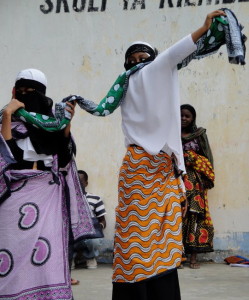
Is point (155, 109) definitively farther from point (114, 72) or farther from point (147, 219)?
point (114, 72)

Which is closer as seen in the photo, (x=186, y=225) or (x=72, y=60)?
(x=186, y=225)

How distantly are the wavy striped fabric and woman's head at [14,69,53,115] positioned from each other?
0.59 m

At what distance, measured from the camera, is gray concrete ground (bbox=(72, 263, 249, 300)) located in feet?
19.5

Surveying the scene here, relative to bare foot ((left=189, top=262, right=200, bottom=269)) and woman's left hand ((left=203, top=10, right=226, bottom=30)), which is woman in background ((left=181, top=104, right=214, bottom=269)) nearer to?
bare foot ((left=189, top=262, right=200, bottom=269))

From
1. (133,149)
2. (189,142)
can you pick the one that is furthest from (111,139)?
(133,149)

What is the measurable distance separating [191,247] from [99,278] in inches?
40.7

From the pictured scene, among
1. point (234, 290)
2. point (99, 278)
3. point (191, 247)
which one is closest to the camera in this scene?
point (234, 290)

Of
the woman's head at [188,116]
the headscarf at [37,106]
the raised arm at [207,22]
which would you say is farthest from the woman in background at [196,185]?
the raised arm at [207,22]

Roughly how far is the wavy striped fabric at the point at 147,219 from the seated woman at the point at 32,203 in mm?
377

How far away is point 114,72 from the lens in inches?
314

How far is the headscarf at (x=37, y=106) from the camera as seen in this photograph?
14.5 feet

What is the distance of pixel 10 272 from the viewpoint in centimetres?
432

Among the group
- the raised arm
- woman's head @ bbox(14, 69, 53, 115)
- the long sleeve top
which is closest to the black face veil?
woman's head @ bbox(14, 69, 53, 115)

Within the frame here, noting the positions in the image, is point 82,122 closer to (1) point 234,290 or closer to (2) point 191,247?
(2) point 191,247
